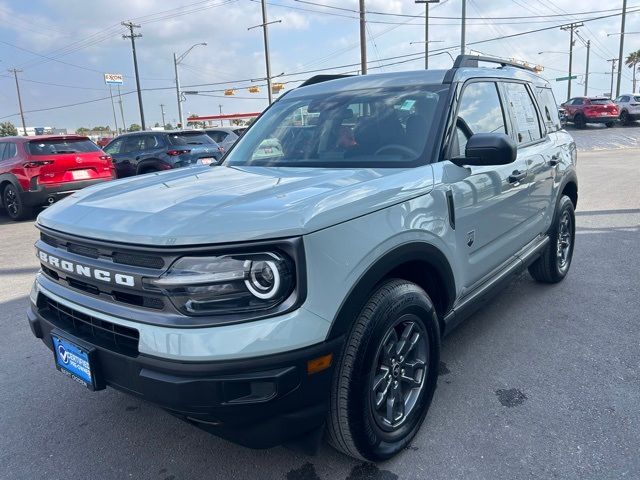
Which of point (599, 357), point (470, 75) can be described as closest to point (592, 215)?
point (599, 357)

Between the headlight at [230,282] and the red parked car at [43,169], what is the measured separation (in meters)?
8.61

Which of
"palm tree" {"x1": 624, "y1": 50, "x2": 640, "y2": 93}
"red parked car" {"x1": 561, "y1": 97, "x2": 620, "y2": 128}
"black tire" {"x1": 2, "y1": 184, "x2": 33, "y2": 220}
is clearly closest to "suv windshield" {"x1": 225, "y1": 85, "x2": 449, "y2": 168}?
"black tire" {"x1": 2, "y1": 184, "x2": 33, "y2": 220}

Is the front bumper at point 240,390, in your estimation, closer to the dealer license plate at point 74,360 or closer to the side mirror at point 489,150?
the dealer license plate at point 74,360

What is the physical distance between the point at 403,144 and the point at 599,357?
205 centimetres

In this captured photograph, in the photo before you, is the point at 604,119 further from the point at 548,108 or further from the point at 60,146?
the point at 60,146

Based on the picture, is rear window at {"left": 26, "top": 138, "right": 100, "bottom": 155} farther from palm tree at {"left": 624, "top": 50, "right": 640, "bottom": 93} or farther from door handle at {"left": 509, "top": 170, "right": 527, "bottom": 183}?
palm tree at {"left": 624, "top": 50, "right": 640, "bottom": 93}

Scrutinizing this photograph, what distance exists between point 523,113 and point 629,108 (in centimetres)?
3001

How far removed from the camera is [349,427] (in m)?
2.19

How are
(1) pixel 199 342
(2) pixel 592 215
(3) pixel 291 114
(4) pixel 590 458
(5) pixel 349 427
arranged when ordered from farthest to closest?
(2) pixel 592 215 < (3) pixel 291 114 < (4) pixel 590 458 < (5) pixel 349 427 < (1) pixel 199 342

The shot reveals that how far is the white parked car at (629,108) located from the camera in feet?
93.3

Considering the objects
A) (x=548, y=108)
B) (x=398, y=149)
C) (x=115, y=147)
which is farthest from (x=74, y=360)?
(x=115, y=147)

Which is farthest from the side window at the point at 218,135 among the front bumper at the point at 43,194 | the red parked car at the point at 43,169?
the front bumper at the point at 43,194

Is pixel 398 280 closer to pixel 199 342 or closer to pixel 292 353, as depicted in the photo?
pixel 292 353

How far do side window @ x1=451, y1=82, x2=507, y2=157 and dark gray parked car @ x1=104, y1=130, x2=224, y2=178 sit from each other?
28.1 feet
